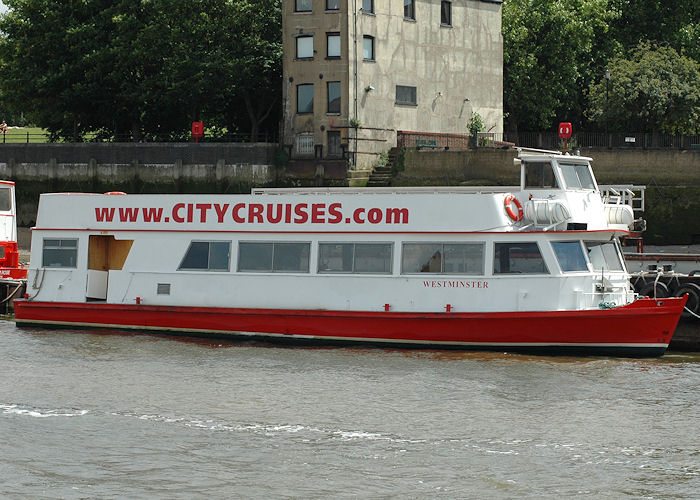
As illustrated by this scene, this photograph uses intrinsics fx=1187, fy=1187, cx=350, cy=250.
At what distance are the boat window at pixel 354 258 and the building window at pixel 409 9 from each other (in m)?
28.7

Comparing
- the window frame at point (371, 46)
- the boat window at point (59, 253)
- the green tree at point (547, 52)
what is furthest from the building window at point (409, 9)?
the boat window at point (59, 253)

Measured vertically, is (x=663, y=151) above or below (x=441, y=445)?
above

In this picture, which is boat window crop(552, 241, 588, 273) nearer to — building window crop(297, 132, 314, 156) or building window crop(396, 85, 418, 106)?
building window crop(297, 132, 314, 156)

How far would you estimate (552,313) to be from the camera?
22.4m

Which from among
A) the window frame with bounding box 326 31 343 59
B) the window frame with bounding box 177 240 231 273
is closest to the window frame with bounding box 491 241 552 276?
the window frame with bounding box 177 240 231 273

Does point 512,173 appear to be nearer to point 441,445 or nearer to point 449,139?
point 449,139

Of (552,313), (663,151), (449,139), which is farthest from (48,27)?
(552,313)

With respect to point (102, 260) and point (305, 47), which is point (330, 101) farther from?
point (102, 260)

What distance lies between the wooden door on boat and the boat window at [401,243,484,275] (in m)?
6.58

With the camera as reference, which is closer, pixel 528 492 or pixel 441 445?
pixel 528 492

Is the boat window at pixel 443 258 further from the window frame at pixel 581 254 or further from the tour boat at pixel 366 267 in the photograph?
the window frame at pixel 581 254

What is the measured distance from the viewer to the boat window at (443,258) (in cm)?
2311

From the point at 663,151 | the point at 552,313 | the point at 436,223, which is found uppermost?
the point at 663,151

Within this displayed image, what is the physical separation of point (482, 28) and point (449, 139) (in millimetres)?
6657
